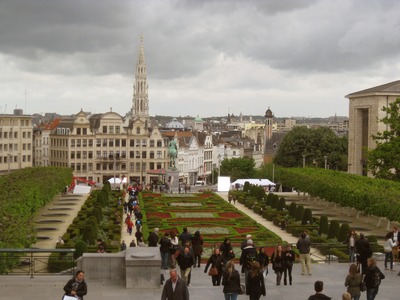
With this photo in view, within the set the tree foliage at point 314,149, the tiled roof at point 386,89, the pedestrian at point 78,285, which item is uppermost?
the tiled roof at point 386,89

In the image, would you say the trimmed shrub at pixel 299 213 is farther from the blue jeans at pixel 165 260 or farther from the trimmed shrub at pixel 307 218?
the blue jeans at pixel 165 260

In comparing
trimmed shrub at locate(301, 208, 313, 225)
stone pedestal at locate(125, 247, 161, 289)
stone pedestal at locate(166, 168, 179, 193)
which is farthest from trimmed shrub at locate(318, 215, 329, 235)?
stone pedestal at locate(166, 168, 179, 193)

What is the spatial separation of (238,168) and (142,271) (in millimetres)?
98997

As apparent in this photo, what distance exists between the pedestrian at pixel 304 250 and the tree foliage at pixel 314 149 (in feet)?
263

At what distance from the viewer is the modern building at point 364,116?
289 feet

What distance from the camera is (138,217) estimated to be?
4803 cm

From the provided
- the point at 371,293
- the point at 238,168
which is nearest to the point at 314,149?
the point at 238,168

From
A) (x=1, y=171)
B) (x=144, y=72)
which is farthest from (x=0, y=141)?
(x=144, y=72)

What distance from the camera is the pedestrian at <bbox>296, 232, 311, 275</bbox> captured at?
25.0 metres

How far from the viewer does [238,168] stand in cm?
12081

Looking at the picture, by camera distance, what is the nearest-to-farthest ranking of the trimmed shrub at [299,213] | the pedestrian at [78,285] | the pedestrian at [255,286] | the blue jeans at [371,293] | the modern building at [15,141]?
the pedestrian at [78,285] → the pedestrian at [255,286] → the blue jeans at [371,293] → the trimmed shrub at [299,213] → the modern building at [15,141]

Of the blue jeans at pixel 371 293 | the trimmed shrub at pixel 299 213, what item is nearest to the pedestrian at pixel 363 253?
the blue jeans at pixel 371 293

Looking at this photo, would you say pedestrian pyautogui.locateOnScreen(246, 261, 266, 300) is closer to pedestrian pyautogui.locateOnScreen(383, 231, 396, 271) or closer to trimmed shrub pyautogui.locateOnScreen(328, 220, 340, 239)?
pedestrian pyautogui.locateOnScreen(383, 231, 396, 271)

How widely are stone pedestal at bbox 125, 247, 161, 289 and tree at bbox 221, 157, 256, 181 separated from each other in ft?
317
